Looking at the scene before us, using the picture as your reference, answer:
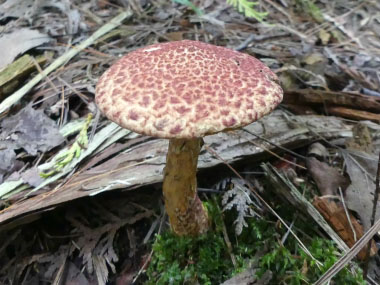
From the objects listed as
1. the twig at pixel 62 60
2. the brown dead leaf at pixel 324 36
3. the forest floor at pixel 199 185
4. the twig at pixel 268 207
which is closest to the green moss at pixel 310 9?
the brown dead leaf at pixel 324 36

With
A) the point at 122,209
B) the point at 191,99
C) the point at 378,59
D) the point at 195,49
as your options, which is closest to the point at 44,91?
the point at 122,209

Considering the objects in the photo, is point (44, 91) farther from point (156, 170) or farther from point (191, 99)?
point (191, 99)

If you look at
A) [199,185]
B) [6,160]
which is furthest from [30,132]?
[199,185]

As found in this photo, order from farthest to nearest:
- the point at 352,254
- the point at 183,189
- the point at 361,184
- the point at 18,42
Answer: the point at 18,42 → the point at 361,184 → the point at 183,189 → the point at 352,254

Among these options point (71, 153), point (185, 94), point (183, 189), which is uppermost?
point (185, 94)

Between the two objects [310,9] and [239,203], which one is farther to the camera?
[310,9]

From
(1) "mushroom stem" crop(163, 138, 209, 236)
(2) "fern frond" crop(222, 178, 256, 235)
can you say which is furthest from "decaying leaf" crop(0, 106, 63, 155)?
(2) "fern frond" crop(222, 178, 256, 235)

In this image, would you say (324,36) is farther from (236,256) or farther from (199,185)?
(236,256)
